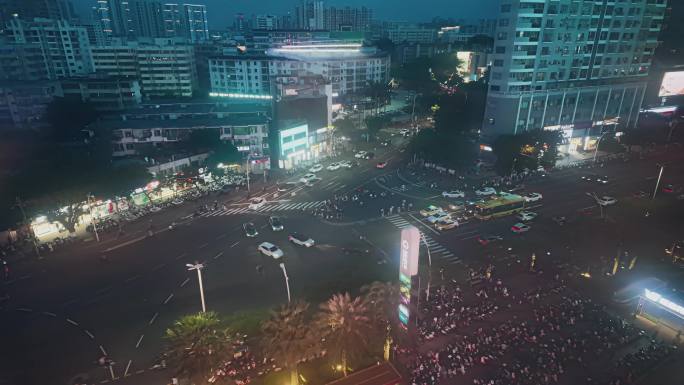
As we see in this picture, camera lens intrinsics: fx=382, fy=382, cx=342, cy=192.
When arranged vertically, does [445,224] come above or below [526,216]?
below

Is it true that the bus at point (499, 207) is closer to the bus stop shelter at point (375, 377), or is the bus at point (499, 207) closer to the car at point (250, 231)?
the car at point (250, 231)

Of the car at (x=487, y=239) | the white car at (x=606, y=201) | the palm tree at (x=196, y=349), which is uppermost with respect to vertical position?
the palm tree at (x=196, y=349)

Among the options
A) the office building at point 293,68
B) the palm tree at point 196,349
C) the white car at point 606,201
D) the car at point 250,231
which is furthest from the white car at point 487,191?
the office building at point 293,68

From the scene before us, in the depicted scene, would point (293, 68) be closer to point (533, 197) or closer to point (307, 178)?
point (307, 178)

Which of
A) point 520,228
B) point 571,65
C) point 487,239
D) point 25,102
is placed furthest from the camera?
point 25,102

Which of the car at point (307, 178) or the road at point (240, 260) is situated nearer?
the road at point (240, 260)

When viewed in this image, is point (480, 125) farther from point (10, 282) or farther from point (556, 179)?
point (10, 282)

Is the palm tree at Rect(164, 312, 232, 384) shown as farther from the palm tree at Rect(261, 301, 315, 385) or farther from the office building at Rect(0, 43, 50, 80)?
the office building at Rect(0, 43, 50, 80)

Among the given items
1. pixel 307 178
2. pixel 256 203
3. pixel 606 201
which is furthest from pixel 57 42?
pixel 606 201
